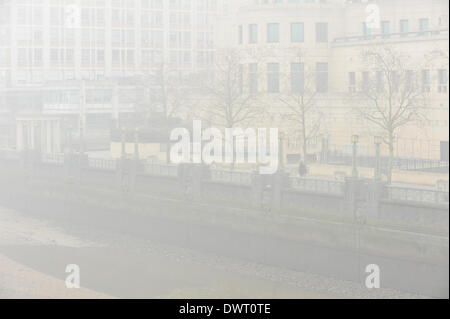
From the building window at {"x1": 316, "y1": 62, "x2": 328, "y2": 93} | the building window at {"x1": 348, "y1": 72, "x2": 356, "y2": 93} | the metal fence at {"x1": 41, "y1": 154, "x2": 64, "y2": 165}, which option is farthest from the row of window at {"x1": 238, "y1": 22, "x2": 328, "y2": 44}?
the metal fence at {"x1": 41, "y1": 154, "x2": 64, "y2": 165}

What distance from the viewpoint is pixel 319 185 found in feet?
149

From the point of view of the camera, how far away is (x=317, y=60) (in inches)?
2835

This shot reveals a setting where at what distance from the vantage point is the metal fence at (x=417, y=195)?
3984cm

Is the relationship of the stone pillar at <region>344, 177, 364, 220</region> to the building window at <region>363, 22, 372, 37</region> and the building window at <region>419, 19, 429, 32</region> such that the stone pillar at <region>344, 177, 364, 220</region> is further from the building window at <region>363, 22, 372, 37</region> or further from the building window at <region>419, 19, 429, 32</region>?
the building window at <region>363, 22, 372, 37</region>

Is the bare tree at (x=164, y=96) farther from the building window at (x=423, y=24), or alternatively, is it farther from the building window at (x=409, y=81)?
the building window at (x=409, y=81)

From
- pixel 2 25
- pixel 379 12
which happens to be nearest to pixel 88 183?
pixel 379 12

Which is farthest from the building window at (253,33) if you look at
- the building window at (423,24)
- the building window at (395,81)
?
the building window at (395,81)

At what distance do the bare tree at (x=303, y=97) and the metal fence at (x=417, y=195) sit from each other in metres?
21.6

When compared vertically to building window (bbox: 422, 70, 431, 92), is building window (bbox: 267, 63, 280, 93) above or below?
above
